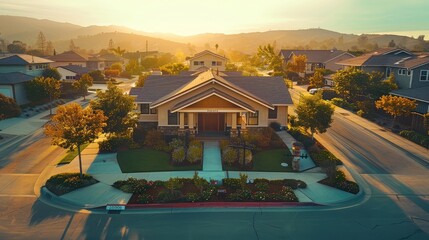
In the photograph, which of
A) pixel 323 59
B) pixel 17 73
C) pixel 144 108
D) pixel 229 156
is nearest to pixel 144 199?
pixel 229 156

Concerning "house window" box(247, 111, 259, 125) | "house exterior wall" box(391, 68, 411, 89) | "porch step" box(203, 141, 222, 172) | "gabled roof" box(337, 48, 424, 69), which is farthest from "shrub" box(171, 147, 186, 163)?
"gabled roof" box(337, 48, 424, 69)

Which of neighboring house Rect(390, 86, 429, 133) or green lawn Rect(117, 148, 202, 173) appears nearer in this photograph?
green lawn Rect(117, 148, 202, 173)

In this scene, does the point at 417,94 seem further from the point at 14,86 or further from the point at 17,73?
the point at 17,73

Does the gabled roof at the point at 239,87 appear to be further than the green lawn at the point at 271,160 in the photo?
Yes

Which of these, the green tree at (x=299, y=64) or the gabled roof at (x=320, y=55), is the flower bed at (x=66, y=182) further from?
the gabled roof at (x=320, y=55)

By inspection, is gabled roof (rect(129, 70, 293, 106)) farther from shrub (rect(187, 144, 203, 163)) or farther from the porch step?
shrub (rect(187, 144, 203, 163))

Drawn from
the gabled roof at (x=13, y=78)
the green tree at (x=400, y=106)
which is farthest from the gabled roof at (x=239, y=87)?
the gabled roof at (x=13, y=78)
